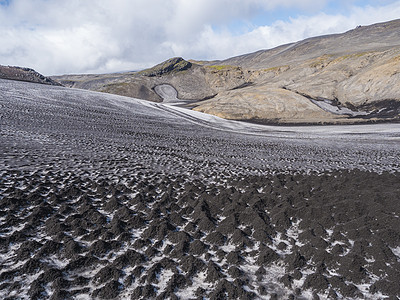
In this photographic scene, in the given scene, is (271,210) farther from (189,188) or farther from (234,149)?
(234,149)

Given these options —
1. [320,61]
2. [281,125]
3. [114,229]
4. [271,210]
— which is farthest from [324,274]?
[320,61]

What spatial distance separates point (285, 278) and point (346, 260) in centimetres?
187

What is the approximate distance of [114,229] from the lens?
7648 mm

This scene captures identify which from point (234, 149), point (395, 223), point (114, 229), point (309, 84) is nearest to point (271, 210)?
point (395, 223)

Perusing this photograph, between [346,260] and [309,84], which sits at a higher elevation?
[309,84]

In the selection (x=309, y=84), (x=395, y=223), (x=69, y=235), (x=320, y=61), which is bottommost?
(x=69, y=235)

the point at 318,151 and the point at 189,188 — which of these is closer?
the point at 189,188

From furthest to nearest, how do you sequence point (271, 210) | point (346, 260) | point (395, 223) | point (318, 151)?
point (318, 151)
point (271, 210)
point (395, 223)
point (346, 260)

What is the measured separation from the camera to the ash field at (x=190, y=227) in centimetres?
567

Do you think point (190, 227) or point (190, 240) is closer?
point (190, 240)

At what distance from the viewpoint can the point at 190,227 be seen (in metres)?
8.17

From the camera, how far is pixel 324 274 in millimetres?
6109

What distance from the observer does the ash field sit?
5668 millimetres

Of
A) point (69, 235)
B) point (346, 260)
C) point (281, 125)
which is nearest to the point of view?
point (346, 260)
